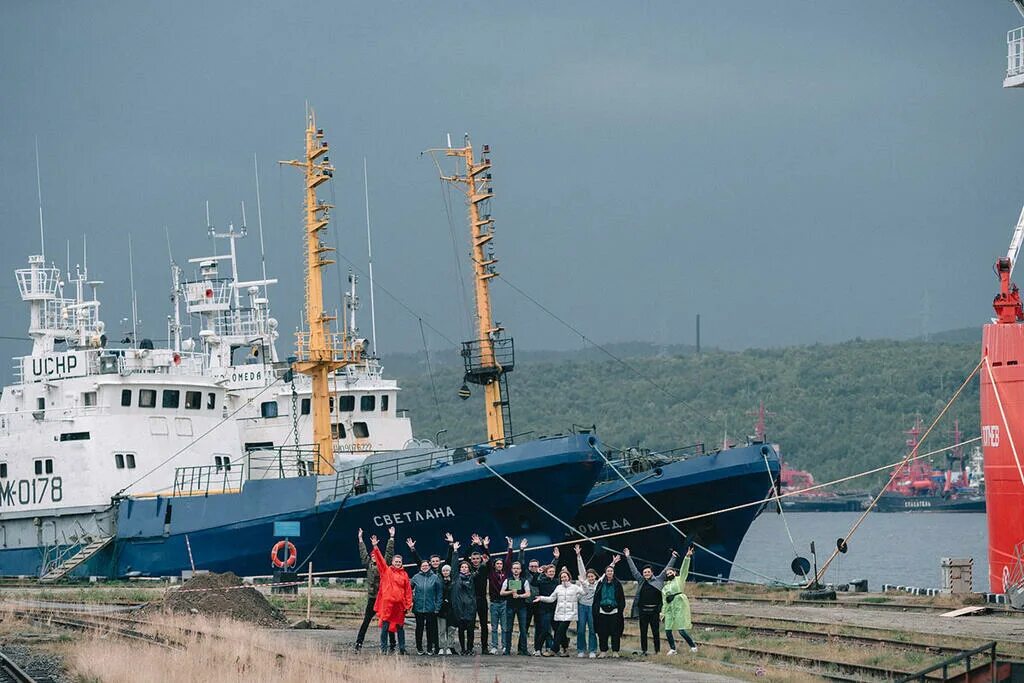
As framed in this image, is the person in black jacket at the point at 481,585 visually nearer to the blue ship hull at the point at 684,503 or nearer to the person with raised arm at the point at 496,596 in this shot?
the person with raised arm at the point at 496,596

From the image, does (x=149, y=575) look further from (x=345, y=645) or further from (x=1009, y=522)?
(x=1009, y=522)

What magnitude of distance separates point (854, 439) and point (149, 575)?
118496mm

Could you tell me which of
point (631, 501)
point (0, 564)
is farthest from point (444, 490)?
point (0, 564)

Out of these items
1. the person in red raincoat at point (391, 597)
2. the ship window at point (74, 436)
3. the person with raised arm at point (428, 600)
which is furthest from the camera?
the ship window at point (74, 436)

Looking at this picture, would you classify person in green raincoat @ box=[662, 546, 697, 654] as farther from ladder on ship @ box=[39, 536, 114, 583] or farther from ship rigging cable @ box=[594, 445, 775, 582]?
ladder on ship @ box=[39, 536, 114, 583]

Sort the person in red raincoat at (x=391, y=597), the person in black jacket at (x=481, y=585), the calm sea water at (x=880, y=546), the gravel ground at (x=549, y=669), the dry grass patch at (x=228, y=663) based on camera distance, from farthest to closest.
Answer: the calm sea water at (x=880, y=546) < the person in black jacket at (x=481, y=585) < the person in red raincoat at (x=391, y=597) < the gravel ground at (x=549, y=669) < the dry grass patch at (x=228, y=663)

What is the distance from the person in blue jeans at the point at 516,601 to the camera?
840 inches

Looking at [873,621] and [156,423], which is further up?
[156,423]

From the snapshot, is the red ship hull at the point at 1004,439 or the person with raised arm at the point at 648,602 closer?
the person with raised arm at the point at 648,602

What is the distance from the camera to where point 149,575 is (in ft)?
124

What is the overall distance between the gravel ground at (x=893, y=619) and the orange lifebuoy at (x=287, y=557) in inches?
344

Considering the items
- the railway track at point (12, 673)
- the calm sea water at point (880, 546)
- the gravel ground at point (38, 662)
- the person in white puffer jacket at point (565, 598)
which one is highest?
the person in white puffer jacket at point (565, 598)

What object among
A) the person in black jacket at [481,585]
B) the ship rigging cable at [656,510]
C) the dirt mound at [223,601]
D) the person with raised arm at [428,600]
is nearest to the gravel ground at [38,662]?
the dirt mound at [223,601]

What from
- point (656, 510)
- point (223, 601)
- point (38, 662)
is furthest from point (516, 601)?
point (656, 510)
